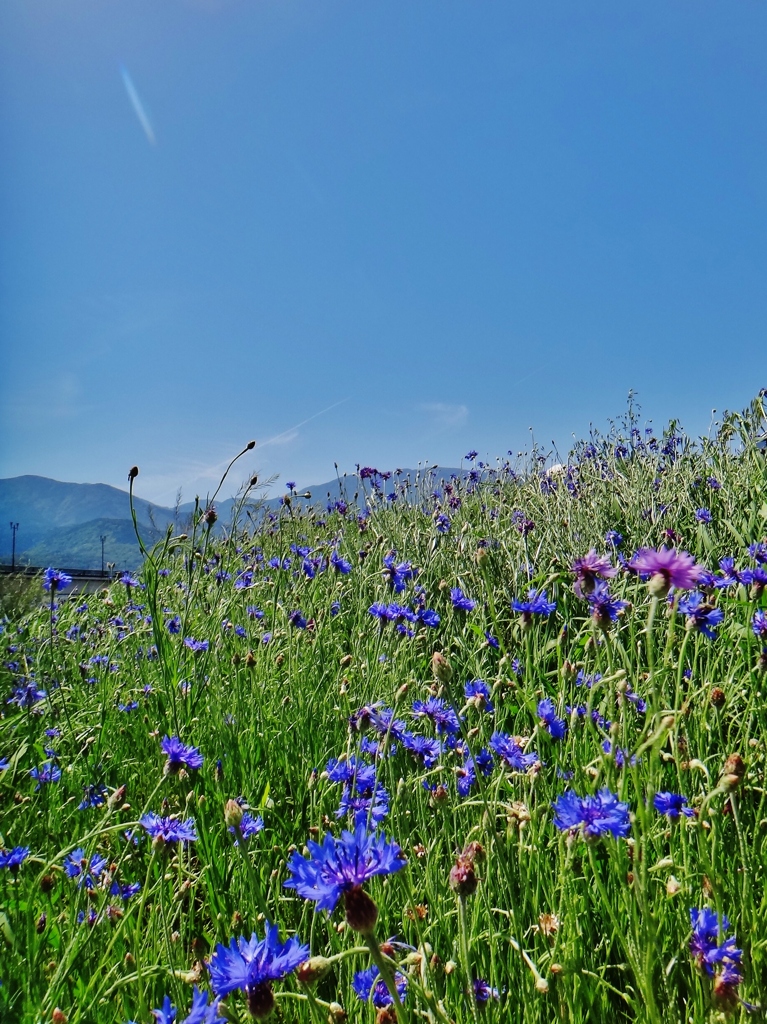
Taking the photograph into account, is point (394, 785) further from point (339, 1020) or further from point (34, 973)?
point (34, 973)

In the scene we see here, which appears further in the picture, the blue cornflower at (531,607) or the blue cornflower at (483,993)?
the blue cornflower at (531,607)

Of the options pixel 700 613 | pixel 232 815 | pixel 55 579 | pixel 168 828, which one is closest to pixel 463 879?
pixel 232 815

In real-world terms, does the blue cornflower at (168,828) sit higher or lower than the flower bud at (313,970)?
lower

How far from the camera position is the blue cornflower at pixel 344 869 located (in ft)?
2.40

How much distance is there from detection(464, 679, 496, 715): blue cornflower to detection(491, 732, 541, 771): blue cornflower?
0.28 ft

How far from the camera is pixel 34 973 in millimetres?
1207

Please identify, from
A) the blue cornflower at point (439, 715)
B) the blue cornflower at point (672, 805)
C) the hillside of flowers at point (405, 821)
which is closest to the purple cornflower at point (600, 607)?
the hillside of flowers at point (405, 821)

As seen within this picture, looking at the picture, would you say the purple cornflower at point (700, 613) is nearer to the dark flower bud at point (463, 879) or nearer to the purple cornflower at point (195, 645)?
the dark flower bud at point (463, 879)

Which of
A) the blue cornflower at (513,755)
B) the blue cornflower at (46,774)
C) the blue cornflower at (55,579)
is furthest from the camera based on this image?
the blue cornflower at (55,579)

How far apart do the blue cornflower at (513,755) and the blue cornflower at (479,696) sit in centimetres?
9

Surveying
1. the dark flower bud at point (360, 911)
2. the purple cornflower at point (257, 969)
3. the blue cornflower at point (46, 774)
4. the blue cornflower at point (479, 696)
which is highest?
the blue cornflower at point (479, 696)

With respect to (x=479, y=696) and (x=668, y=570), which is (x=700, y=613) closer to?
(x=479, y=696)

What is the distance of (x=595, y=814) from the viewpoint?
3.33 feet

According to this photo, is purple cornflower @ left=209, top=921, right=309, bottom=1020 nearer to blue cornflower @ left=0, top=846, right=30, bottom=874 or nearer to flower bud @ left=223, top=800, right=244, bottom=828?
flower bud @ left=223, top=800, right=244, bottom=828
